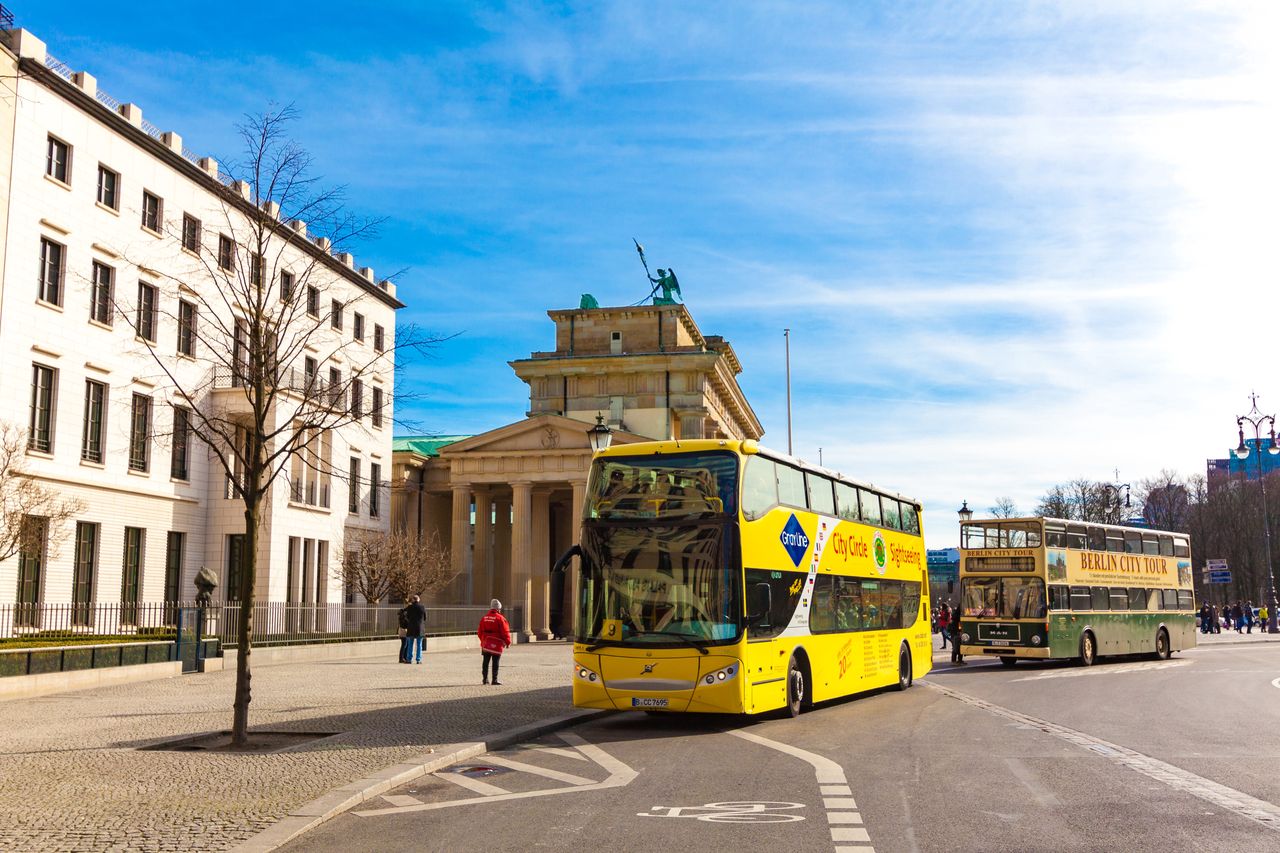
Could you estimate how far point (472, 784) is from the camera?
426 inches

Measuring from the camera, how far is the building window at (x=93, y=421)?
34091mm

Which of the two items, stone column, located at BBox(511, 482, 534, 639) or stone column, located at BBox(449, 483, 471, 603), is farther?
stone column, located at BBox(449, 483, 471, 603)

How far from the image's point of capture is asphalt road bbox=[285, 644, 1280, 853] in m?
8.10

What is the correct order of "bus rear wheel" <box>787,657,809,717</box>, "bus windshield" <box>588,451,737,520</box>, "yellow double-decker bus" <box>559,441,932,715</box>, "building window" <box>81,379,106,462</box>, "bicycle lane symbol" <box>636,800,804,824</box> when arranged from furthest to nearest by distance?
"building window" <box>81,379,106,462</box> → "bus rear wheel" <box>787,657,809,717</box> → "bus windshield" <box>588,451,737,520</box> → "yellow double-decker bus" <box>559,441,932,715</box> → "bicycle lane symbol" <box>636,800,804,824</box>

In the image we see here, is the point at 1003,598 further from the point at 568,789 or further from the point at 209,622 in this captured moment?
the point at 568,789

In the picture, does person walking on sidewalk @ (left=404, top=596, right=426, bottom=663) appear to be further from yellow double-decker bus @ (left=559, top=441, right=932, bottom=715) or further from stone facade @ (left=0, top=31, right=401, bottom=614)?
yellow double-decker bus @ (left=559, top=441, right=932, bottom=715)

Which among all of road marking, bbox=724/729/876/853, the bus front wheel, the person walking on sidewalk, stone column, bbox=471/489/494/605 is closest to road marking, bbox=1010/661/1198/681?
the bus front wheel

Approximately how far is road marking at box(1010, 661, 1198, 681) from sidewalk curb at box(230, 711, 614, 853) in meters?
16.7

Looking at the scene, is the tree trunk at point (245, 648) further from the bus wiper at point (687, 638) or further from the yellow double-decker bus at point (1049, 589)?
the yellow double-decker bus at point (1049, 589)

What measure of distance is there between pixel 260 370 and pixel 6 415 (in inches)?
840

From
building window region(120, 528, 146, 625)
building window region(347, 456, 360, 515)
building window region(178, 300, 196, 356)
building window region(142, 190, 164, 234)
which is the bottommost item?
building window region(120, 528, 146, 625)

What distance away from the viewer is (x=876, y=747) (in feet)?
44.4

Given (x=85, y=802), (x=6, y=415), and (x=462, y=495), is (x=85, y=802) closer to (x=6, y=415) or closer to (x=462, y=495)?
(x=6, y=415)

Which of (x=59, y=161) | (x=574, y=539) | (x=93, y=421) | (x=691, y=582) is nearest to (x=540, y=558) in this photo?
(x=574, y=539)
